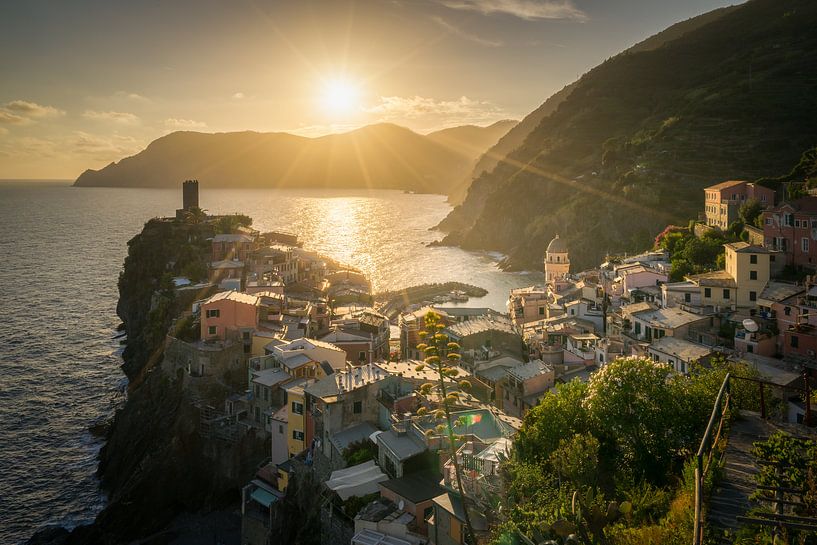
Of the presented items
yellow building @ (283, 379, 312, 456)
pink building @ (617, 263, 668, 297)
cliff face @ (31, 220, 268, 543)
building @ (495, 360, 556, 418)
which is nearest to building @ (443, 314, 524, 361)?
building @ (495, 360, 556, 418)

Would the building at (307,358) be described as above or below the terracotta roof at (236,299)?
below

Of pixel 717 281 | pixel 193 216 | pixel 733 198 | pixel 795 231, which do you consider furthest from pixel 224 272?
pixel 733 198

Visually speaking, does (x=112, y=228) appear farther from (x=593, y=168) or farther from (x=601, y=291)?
(x=601, y=291)

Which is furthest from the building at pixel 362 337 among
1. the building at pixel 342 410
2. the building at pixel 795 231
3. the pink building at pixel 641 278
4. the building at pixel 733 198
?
the building at pixel 733 198

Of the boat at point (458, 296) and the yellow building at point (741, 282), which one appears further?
the boat at point (458, 296)

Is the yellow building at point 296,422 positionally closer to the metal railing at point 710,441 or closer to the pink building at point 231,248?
the metal railing at point 710,441

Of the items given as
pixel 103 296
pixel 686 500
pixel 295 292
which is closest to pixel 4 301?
pixel 103 296
